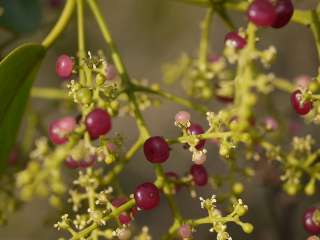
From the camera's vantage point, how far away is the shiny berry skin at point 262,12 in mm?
1507

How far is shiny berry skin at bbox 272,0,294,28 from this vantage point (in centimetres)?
154

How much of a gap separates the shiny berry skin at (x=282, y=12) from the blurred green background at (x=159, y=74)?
119 cm

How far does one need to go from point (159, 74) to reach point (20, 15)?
3.01 meters

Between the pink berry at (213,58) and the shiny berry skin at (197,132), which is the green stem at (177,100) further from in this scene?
the pink berry at (213,58)

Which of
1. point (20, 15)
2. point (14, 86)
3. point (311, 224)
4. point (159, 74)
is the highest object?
point (159, 74)

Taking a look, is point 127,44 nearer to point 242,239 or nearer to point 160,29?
point 160,29

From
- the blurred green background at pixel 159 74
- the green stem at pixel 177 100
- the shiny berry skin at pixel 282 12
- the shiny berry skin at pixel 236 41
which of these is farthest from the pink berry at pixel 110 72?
the blurred green background at pixel 159 74

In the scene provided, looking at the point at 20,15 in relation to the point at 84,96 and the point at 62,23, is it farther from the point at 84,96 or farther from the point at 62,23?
the point at 84,96

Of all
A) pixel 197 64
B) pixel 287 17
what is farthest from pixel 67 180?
pixel 287 17

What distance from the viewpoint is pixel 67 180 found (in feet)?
10.8

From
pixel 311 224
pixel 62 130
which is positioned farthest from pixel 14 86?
pixel 311 224

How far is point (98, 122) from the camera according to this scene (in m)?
1.54

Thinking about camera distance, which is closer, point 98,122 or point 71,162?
point 98,122

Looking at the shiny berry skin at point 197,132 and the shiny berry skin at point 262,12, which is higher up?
the shiny berry skin at point 262,12
